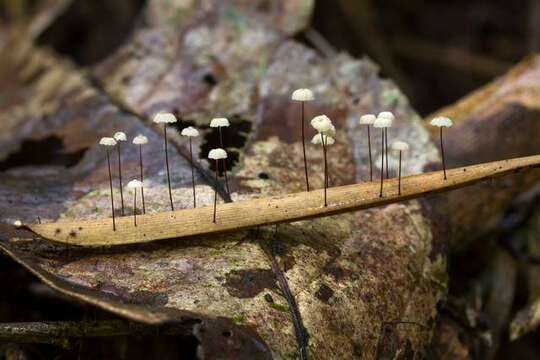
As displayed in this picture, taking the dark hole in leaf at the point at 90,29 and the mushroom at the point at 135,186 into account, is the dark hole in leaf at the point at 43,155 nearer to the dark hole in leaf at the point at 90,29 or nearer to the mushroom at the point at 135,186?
the mushroom at the point at 135,186

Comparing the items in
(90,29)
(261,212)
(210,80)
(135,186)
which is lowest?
(261,212)

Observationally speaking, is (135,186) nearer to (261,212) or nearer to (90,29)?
(261,212)

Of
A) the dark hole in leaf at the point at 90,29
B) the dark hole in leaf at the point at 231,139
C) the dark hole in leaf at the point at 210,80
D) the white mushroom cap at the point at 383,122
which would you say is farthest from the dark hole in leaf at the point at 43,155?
the dark hole in leaf at the point at 90,29

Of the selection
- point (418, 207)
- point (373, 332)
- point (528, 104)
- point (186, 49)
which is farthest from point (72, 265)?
point (528, 104)

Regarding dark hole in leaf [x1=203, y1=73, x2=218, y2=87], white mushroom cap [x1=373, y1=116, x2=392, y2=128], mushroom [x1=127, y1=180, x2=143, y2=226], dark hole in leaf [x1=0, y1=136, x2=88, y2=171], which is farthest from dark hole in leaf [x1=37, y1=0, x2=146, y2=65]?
white mushroom cap [x1=373, y1=116, x2=392, y2=128]

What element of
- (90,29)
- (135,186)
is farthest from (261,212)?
(90,29)
